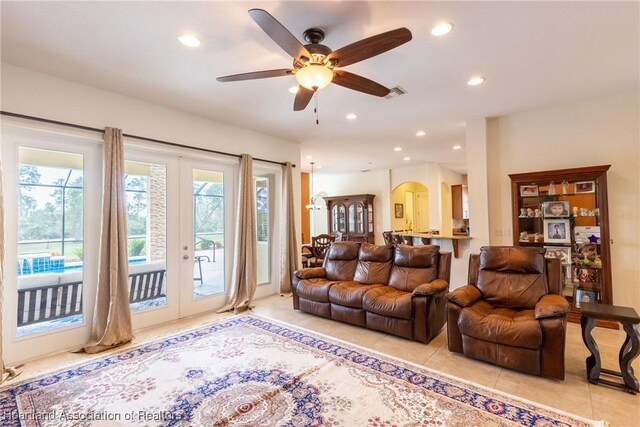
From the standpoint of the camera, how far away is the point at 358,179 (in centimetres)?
1009

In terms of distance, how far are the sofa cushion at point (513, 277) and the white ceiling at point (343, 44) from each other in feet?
6.29

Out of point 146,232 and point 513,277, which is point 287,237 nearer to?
point 146,232

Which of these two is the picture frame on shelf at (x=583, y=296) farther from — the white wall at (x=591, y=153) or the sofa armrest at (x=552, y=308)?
the sofa armrest at (x=552, y=308)

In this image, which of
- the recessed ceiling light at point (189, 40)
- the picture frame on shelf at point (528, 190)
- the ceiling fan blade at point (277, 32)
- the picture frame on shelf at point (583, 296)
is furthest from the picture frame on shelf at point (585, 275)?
the recessed ceiling light at point (189, 40)

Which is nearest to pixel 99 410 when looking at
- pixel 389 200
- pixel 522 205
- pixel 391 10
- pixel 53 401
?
pixel 53 401

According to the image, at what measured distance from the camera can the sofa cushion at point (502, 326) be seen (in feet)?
8.41

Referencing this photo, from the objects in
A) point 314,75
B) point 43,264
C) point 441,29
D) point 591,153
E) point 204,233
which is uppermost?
point 441,29

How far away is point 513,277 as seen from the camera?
129 inches

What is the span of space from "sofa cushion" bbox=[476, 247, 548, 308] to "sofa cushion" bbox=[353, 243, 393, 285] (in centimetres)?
118

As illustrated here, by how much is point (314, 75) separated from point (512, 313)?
2.83m

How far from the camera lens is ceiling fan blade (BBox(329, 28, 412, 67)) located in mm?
1896

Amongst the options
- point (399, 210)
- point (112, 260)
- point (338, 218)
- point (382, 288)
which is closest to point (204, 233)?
point (112, 260)

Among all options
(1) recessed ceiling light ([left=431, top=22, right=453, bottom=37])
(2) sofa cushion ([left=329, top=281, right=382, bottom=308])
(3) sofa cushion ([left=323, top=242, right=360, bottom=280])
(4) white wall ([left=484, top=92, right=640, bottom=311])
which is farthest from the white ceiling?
(2) sofa cushion ([left=329, top=281, right=382, bottom=308])

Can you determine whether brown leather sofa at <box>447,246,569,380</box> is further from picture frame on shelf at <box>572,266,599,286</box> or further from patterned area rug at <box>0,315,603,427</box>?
picture frame on shelf at <box>572,266,599,286</box>
